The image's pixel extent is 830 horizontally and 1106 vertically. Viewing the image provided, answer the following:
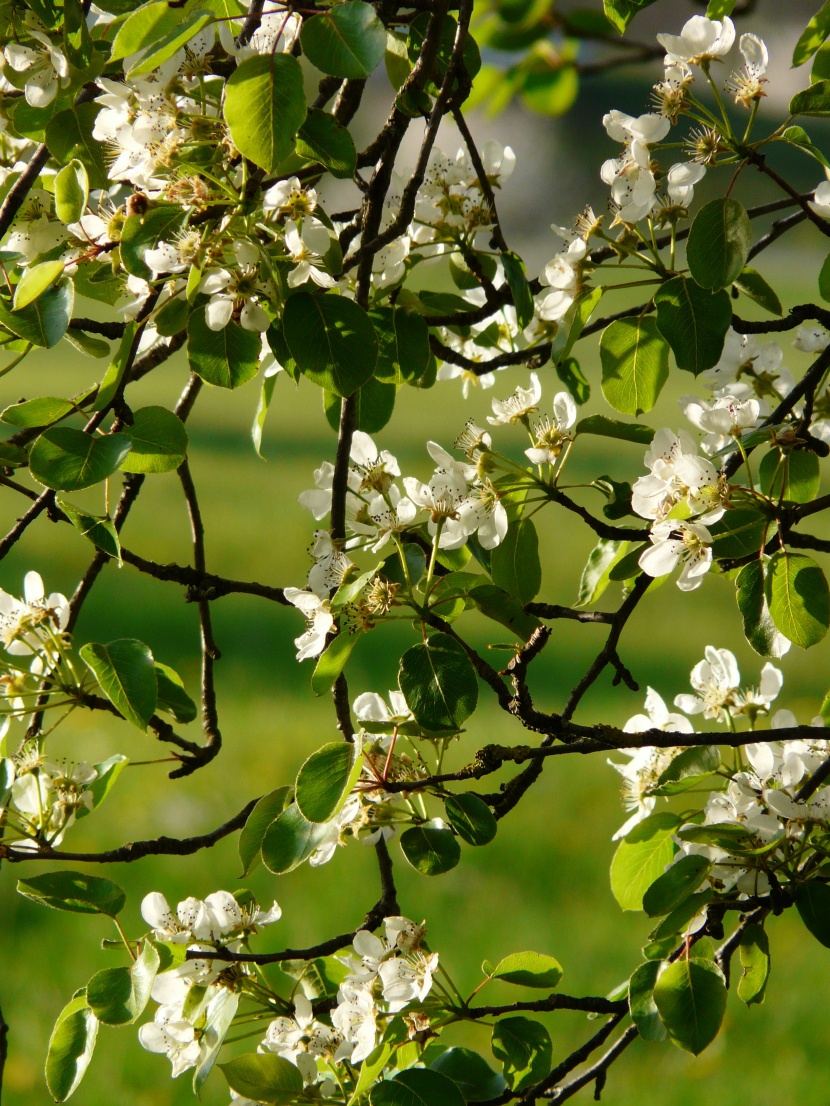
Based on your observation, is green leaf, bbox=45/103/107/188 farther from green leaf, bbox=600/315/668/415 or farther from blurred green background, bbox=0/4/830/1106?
blurred green background, bbox=0/4/830/1106

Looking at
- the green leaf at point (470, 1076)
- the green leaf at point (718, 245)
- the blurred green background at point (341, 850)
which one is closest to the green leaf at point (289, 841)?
the green leaf at point (470, 1076)

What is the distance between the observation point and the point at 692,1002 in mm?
782

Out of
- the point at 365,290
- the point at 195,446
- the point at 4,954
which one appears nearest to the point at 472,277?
the point at 365,290

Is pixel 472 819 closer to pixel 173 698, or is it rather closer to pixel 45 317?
pixel 173 698

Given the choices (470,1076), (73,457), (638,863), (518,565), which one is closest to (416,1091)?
(470,1076)

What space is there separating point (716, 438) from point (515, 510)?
171 mm

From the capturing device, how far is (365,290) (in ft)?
2.65

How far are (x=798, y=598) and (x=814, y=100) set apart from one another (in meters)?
0.34

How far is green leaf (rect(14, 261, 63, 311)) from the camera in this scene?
2.24ft

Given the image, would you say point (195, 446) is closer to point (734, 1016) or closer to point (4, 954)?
point (4, 954)

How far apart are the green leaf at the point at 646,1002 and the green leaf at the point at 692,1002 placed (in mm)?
24

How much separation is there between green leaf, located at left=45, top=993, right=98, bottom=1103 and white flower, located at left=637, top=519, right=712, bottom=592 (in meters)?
0.52

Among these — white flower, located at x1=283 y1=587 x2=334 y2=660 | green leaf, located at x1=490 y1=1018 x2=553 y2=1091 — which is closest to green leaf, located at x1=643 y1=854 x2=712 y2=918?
green leaf, located at x1=490 y1=1018 x2=553 y2=1091

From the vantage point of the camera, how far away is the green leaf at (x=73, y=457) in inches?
27.1
